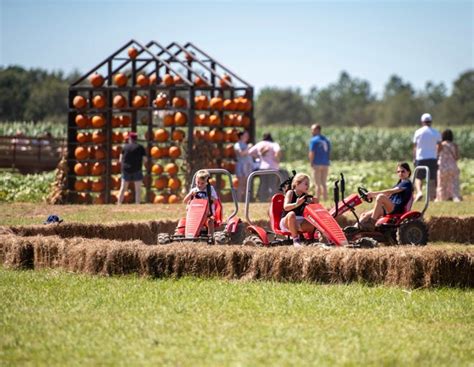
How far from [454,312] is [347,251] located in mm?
2159

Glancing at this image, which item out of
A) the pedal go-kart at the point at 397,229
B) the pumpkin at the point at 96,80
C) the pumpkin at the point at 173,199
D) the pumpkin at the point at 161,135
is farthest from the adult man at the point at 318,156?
the pedal go-kart at the point at 397,229

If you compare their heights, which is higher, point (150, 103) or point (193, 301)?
point (150, 103)

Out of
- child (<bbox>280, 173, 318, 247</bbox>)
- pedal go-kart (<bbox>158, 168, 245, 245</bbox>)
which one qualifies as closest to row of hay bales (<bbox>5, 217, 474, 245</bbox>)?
pedal go-kart (<bbox>158, 168, 245, 245</bbox>)

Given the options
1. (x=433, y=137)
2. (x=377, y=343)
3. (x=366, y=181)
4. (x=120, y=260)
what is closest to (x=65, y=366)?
(x=377, y=343)

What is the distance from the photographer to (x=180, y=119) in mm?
27797

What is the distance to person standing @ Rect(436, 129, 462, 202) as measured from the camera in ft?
91.8

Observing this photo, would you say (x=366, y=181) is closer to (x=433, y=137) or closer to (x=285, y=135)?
(x=433, y=137)

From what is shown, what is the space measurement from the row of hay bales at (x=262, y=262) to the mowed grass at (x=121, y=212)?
5076 mm

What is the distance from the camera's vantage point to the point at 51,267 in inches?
571

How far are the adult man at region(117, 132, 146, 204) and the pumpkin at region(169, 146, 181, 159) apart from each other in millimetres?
1377

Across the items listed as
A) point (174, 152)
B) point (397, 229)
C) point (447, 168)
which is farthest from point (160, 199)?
point (397, 229)

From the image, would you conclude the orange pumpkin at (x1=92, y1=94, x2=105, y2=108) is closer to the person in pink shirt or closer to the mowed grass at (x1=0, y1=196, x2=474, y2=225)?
the person in pink shirt

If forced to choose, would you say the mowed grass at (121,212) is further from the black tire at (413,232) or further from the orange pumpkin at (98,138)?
the orange pumpkin at (98,138)

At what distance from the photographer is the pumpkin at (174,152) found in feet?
91.4
